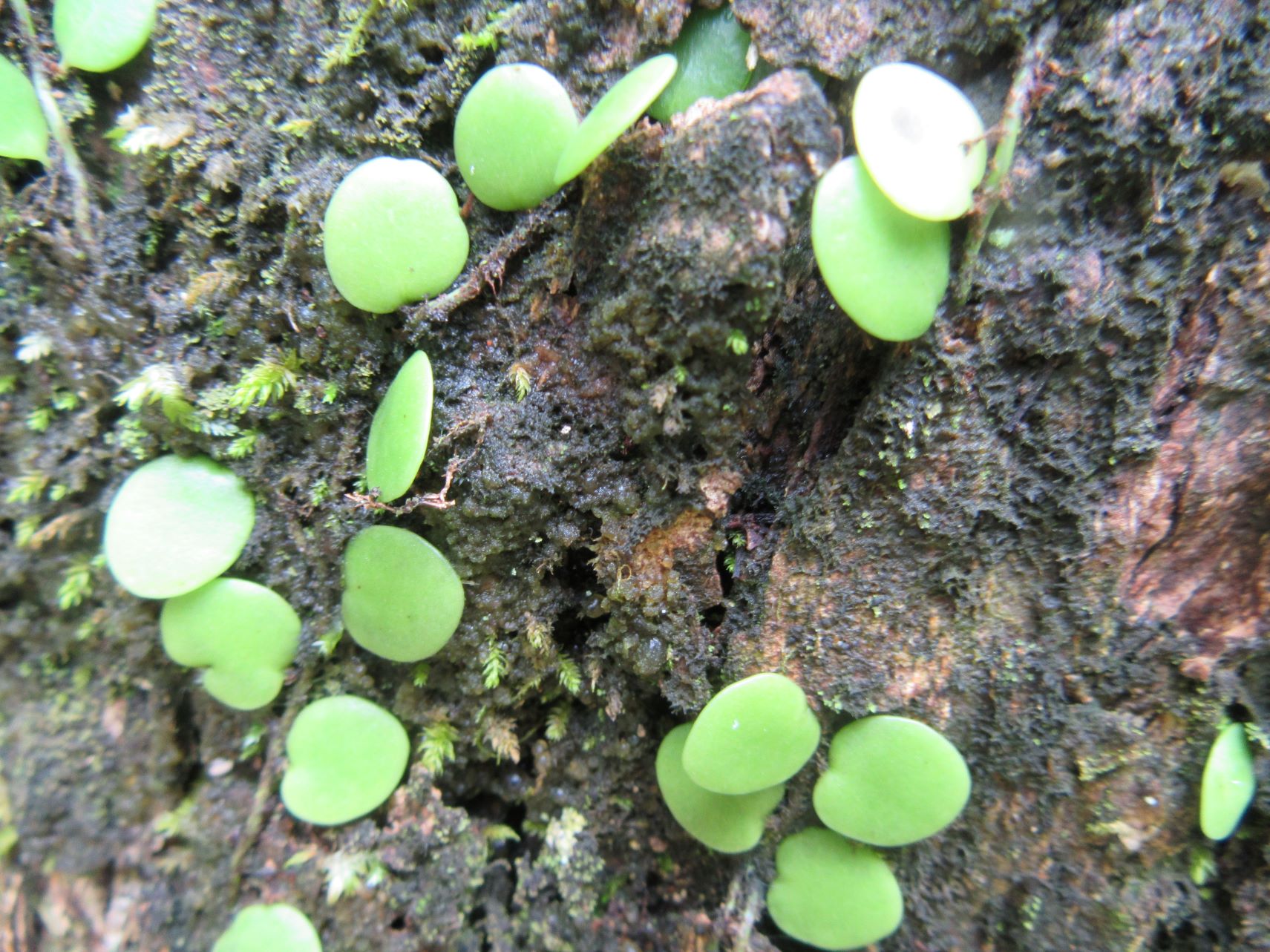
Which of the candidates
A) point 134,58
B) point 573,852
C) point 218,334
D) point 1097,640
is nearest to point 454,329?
point 218,334

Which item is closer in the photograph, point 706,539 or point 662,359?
point 662,359

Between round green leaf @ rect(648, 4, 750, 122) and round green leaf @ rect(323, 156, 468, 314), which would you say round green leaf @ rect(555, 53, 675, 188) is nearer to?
round green leaf @ rect(648, 4, 750, 122)

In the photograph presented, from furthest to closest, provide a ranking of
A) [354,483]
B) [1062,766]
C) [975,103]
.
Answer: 1. [354,483]
2. [1062,766]
3. [975,103]

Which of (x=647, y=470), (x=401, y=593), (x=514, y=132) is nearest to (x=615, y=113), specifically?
(x=514, y=132)

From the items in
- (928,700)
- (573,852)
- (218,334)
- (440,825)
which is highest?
(928,700)

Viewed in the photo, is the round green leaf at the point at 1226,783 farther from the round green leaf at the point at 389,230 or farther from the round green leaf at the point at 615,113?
the round green leaf at the point at 389,230

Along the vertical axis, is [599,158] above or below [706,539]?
above

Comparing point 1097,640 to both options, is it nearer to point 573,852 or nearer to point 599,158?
point 573,852
